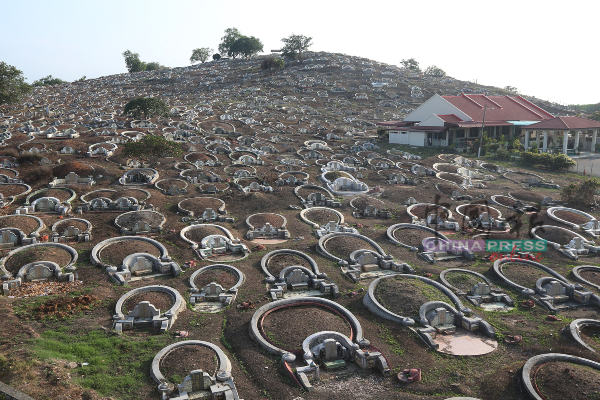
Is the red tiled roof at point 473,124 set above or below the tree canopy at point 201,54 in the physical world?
below

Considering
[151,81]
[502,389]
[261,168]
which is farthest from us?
[151,81]

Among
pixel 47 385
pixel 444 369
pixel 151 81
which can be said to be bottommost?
pixel 444 369

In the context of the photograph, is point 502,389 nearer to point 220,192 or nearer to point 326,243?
point 326,243

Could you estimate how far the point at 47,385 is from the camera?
1228 cm

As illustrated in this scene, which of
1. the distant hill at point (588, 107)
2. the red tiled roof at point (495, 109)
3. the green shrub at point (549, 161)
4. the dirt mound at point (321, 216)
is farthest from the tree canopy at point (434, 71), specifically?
the dirt mound at point (321, 216)

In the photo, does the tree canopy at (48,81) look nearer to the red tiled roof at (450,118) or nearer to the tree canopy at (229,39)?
the tree canopy at (229,39)

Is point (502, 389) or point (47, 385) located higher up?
point (47, 385)

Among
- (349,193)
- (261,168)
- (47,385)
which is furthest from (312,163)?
(47,385)

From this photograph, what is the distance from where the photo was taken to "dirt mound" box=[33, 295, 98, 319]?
56.7ft

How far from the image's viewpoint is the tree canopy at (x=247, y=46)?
144 metres

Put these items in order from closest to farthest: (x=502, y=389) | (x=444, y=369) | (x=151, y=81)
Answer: (x=502, y=389) → (x=444, y=369) → (x=151, y=81)

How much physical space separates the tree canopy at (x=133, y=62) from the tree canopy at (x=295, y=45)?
52.7m

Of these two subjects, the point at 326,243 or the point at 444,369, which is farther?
the point at 326,243

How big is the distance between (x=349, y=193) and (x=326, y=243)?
13.7m
